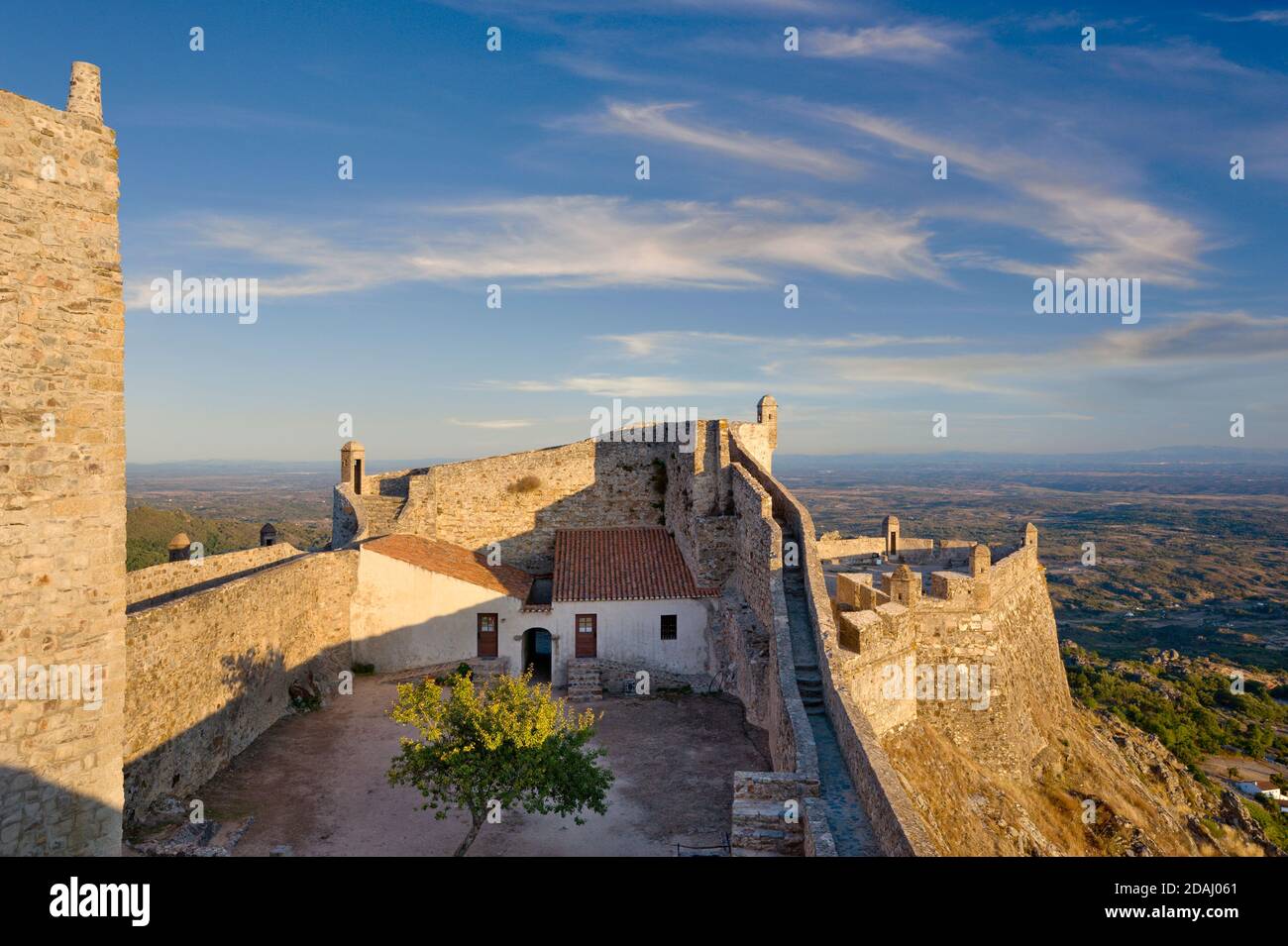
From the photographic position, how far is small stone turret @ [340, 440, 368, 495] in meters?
25.6

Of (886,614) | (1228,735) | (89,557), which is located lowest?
(1228,735)

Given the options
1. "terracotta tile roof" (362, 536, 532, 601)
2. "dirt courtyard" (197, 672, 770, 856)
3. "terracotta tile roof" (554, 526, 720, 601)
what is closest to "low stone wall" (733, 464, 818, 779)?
"dirt courtyard" (197, 672, 770, 856)

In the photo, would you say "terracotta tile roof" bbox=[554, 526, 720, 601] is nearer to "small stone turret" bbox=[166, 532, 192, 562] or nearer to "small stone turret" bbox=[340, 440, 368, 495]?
"small stone turret" bbox=[340, 440, 368, 495]

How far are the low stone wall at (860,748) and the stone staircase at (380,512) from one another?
11.6 m

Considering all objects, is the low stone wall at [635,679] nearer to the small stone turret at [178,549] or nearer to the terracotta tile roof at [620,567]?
the terracotta tile roof at [620,567]

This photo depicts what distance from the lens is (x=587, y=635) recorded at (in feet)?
67.5

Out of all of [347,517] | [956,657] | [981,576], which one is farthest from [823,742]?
[347,517]

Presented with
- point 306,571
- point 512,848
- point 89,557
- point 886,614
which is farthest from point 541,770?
point 306,571

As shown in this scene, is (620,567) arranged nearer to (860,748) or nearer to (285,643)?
(285,643)

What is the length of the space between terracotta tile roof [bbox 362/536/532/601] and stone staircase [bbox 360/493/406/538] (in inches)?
35.7

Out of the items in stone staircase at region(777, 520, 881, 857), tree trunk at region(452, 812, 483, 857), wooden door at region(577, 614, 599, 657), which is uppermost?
stone staircase at region(777, 520, 881, 857)
